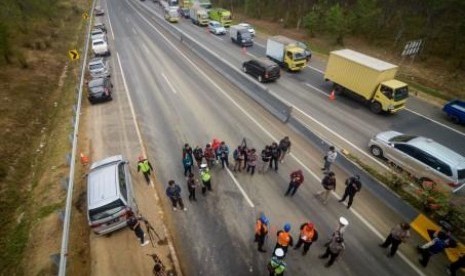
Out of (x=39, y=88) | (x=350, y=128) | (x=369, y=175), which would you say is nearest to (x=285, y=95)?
(x=350, y=128)

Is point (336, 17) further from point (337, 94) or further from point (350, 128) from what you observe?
point (350, 128)

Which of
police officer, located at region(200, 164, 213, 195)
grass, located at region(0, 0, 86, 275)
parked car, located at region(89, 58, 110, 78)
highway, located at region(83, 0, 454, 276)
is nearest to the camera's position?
highway, located at region(83, 0, 454, 276)

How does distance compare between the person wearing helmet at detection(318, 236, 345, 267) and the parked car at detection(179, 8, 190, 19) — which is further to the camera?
the parked car at detection(179, 8, 190, 19)

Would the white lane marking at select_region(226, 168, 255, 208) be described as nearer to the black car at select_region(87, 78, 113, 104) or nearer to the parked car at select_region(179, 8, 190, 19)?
the black car at select_region(87, 78, 113, 104)

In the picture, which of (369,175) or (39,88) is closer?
(369,175)

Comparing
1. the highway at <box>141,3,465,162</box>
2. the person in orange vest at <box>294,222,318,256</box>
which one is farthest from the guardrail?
the highway at <box>141,3,465,162</box>

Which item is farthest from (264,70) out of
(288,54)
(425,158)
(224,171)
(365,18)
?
(365,18)
